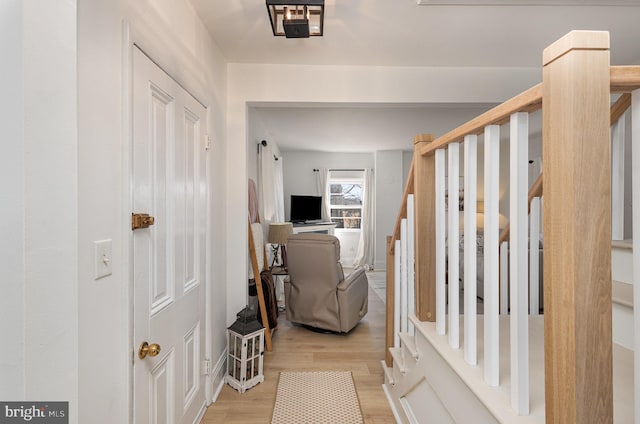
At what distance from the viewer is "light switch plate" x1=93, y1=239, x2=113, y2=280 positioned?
1.02m

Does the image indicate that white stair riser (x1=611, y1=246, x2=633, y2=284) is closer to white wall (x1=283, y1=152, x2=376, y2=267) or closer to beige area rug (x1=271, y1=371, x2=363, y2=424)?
beige area rug (x1=271, y1=371, x2=363, y2=424)

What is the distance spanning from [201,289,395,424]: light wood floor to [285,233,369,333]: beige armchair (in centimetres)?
18

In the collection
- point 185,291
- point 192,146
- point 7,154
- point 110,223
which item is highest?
point 192,146

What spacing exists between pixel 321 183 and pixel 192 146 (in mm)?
5200

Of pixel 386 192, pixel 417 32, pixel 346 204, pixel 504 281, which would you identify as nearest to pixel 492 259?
pixel 504 281

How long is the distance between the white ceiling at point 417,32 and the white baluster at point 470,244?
121 cm

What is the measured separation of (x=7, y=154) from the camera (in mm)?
707

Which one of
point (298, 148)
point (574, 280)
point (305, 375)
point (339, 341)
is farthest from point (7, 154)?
point (298, 148)

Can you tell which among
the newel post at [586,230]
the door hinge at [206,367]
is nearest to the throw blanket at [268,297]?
the door hinge at [206,367]

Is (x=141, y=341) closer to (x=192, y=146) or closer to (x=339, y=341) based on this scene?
(x=192, y=146)

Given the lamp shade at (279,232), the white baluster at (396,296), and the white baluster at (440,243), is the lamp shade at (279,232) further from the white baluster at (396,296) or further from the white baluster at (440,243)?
the white baluster at (440,243)

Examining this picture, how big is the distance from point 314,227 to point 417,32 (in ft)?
14.3

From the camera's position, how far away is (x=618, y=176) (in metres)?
1.55

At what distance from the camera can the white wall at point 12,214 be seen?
2.30 feet
